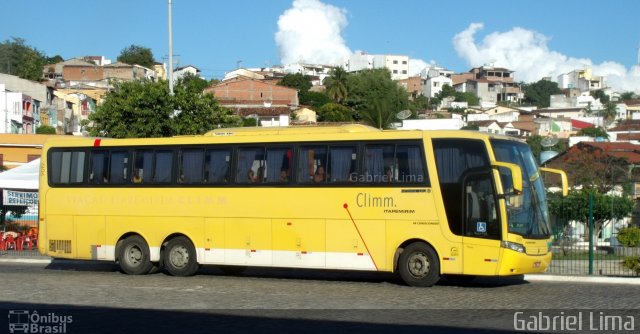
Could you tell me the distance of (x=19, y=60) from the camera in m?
107

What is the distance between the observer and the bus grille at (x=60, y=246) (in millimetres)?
21484

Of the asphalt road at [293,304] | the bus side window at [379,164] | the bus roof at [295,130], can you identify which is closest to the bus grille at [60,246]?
the asphalt road at [293,304]

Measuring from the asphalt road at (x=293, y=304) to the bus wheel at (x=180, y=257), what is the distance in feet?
1.33

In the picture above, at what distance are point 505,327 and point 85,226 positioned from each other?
12.9m

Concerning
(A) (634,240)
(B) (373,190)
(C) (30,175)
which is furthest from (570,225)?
(C) (30,175)

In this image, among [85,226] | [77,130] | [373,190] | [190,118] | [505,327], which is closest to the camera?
[505,327]

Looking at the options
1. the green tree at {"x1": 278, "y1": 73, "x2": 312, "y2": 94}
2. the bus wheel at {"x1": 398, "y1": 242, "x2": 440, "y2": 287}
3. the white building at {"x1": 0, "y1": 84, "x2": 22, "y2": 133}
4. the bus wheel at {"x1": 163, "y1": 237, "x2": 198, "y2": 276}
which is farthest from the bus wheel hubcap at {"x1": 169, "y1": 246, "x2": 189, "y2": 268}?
the green tree at {"x1": 278, "y1": 73, "x2": 312, "y2": 94}

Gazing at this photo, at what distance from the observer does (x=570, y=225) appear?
2195 cm

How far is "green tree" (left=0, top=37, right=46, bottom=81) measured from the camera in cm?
10169

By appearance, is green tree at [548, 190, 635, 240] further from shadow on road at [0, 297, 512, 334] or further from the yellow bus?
shadow on road at [0, 297, 512, 334]

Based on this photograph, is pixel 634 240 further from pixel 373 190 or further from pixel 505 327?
pixel 505 327

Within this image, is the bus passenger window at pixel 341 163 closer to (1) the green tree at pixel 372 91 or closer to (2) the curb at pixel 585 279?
(2) the curb at pixel 585 279

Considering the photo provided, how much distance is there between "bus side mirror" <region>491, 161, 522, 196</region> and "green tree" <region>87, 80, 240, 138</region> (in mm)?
21091

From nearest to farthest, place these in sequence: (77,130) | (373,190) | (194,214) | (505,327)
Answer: (505,327) → (373,190) → (194,214) → (77,130)
